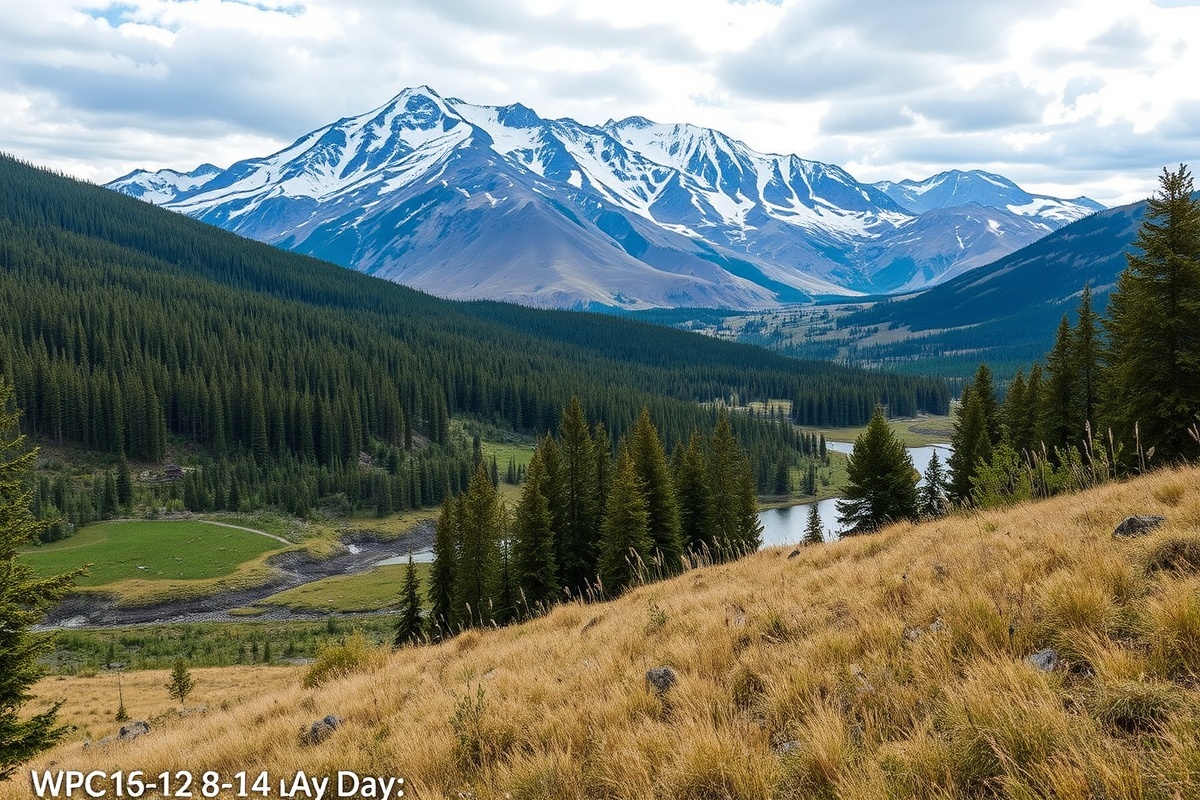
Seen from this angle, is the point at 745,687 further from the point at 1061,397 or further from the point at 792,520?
the point at 792,520

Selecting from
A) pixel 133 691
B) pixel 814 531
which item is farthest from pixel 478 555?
pixel 814 531

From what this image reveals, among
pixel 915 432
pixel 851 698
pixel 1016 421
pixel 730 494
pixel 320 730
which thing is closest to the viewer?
pixel 851 698

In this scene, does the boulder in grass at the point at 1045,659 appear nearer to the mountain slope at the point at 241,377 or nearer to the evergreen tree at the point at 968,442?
the evergreen tree at the point at 968,442

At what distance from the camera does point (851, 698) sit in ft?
20.2

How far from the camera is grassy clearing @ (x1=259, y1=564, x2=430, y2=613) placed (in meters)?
69.5

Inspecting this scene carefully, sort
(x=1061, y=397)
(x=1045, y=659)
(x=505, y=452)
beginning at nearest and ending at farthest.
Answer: (x=1045, y=659)
(x=1061, y=397)
(x=505, y=452)

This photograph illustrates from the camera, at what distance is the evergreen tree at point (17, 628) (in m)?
13.1

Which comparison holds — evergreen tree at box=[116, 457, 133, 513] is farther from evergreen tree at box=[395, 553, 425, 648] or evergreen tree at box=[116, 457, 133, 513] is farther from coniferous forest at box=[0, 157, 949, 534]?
evergreen tree at box=[395, 553, 425, 648]

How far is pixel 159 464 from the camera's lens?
352 ft

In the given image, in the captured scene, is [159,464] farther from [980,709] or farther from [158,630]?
[980,709]

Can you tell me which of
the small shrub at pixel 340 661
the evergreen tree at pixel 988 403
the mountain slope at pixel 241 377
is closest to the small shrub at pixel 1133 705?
the small shrub at pixel 340 661

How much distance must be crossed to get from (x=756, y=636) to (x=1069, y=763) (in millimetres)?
4702

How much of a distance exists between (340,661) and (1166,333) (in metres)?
34.8

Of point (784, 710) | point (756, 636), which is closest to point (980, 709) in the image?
point (784, 710)
